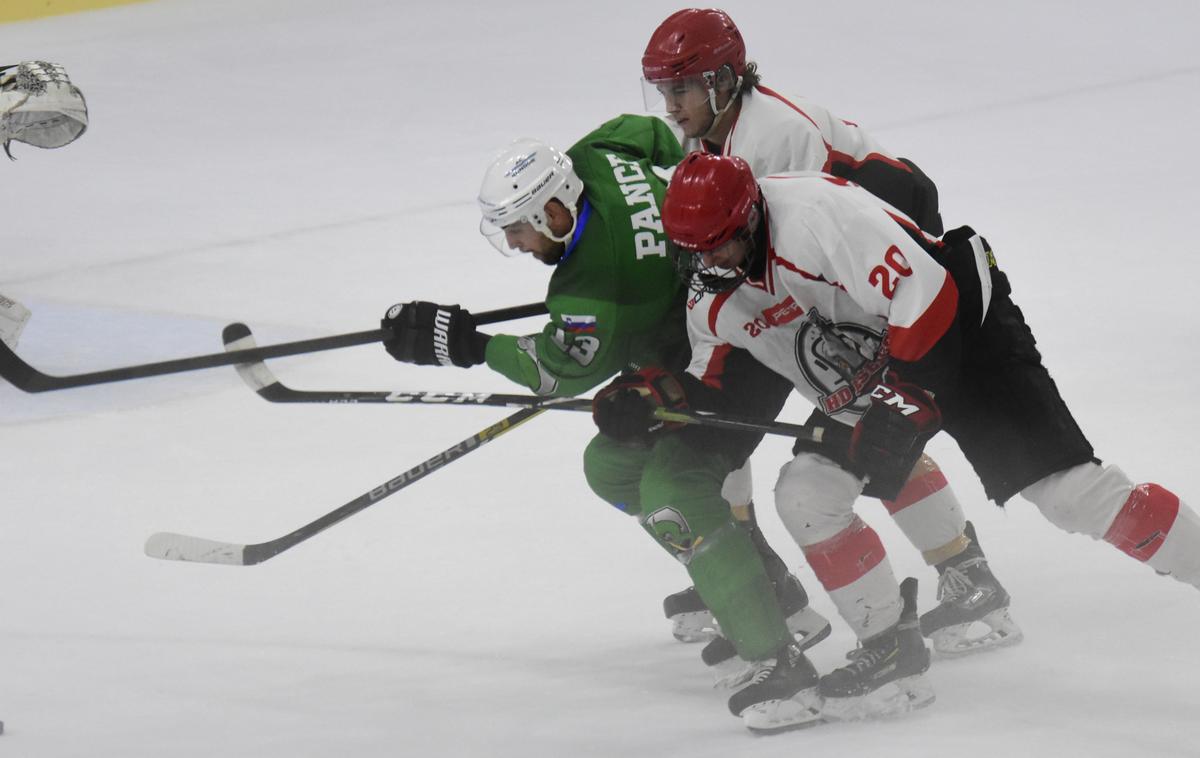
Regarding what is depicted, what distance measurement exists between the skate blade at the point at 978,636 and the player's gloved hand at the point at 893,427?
2.02 feet

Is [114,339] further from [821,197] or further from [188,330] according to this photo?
[821,197]

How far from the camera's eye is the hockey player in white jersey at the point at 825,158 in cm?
336

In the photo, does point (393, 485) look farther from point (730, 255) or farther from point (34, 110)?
point (34, 110)

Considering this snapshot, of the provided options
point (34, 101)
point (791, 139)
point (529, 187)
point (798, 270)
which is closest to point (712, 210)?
point (798, 270)

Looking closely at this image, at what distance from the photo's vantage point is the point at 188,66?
870cm

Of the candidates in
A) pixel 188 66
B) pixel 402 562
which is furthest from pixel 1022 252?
pixel 188 66

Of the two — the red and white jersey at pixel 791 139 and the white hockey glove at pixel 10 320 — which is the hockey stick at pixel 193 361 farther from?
the red and white jersey at pixel 791 139

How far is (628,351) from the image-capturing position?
3236 millimetres

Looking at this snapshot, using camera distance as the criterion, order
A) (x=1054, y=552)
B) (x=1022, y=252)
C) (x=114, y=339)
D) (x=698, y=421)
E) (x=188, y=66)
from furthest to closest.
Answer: (x=188, y=66) → (x=1022, y=252) → (x=114, y=339) → (x=1054, y=552) → (x=698, y=421)

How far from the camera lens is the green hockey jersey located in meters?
3.07

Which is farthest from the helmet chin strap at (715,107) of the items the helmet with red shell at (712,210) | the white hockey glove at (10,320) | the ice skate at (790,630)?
the white hockey glove at (10,320)

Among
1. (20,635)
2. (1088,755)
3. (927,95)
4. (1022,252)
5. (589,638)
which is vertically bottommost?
(1088,755)

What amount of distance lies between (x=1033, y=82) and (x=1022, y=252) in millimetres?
2248

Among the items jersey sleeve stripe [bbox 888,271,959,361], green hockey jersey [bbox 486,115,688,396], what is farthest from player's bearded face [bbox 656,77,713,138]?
jersey sleeve stripe [bbox 888,271,959,361]
